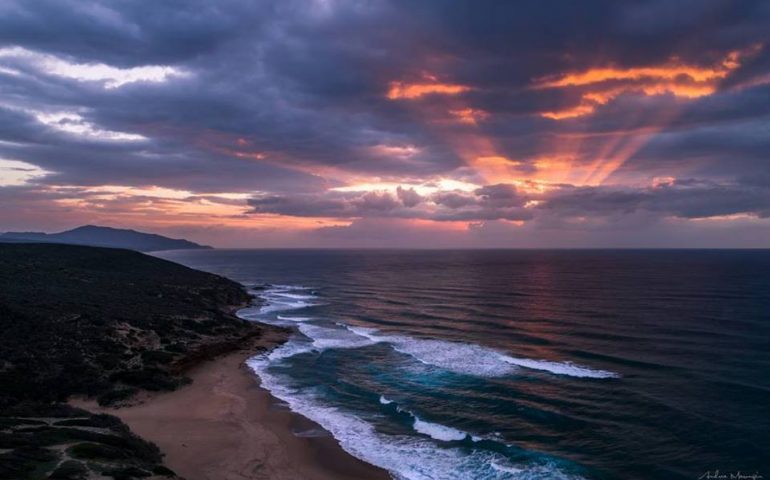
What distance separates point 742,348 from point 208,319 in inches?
2217

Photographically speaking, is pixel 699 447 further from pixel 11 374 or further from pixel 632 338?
pixel 11 374

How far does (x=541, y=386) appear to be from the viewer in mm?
36188

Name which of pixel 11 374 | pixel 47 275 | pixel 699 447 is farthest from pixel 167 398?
pixel 47 275

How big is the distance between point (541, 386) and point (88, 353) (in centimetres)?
3498

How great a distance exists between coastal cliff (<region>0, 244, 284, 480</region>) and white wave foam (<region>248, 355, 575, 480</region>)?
33.4ft

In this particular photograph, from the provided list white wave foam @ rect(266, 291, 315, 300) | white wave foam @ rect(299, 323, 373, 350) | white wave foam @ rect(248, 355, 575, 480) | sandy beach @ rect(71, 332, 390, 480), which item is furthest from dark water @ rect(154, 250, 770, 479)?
white wave foam @ rect(266, 291, 315, 300)

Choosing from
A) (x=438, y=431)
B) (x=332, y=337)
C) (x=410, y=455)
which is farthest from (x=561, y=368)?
(x=332, y=337)

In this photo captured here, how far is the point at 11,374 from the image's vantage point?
104ft

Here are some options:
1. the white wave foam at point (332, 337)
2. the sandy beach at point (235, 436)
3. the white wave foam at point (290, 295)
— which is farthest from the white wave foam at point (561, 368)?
the white wave foam at point (290, 295)

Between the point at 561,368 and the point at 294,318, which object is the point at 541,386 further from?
the point at 294,318

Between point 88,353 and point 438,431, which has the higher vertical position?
point 88,353

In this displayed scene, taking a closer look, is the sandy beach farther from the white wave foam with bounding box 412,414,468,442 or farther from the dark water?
the white wave foam with bounding box 412,414,468,442

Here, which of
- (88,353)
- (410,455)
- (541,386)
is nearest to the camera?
(410,455)

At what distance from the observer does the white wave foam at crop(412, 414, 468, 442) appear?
28094 millimetres
